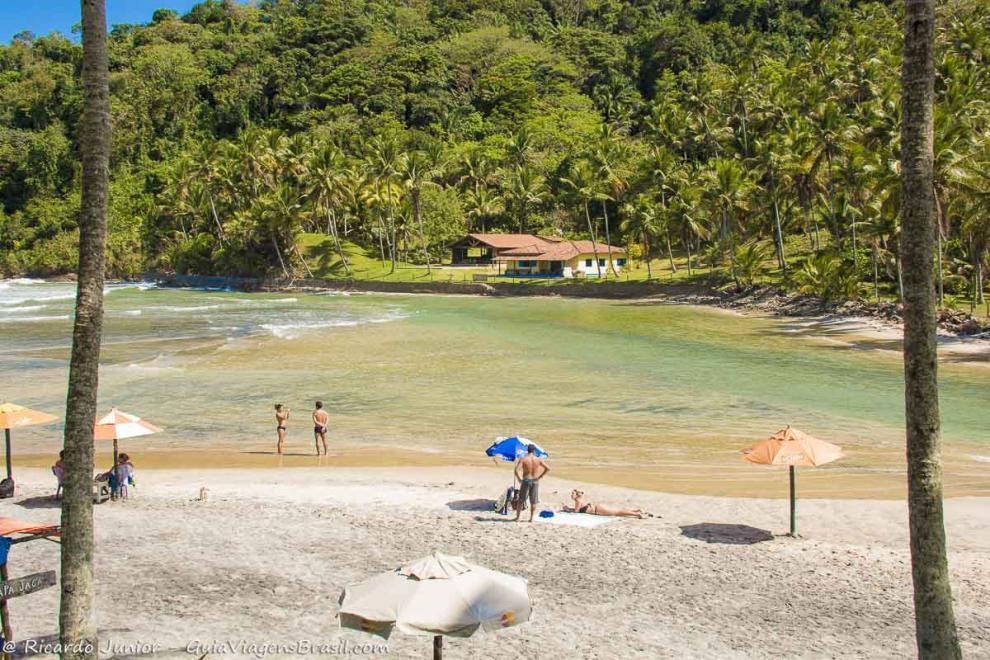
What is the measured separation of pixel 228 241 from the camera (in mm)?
86750

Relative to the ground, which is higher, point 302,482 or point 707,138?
point 707,138

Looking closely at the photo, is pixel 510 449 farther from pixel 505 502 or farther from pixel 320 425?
pixel 320 425

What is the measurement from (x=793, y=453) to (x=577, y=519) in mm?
3271

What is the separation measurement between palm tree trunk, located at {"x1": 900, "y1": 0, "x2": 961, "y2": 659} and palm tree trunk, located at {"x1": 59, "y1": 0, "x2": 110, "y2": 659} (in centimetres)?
543

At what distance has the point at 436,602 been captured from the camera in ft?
20.3

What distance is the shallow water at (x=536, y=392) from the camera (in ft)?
56.4

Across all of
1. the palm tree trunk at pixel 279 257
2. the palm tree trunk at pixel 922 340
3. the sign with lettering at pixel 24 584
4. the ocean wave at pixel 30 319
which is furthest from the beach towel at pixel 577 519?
the palm tree trunk at pixel 279 257

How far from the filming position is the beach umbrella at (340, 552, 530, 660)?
19.8 ft

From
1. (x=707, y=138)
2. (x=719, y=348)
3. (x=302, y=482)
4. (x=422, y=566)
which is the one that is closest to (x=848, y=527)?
(x=422, y=566)

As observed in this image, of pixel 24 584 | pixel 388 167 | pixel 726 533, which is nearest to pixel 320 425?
pixel 726 533

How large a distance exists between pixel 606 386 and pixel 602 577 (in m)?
15.8

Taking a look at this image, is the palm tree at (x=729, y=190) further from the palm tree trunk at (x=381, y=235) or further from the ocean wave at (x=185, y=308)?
the ocean wave at (x=185, y=308)

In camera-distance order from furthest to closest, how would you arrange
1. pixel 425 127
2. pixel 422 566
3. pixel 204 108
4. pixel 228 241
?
pixel 204 108
pixel 425 127
pixel 228 241
pixel 422 566

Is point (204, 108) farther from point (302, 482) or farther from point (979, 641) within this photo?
point (979, 641)
